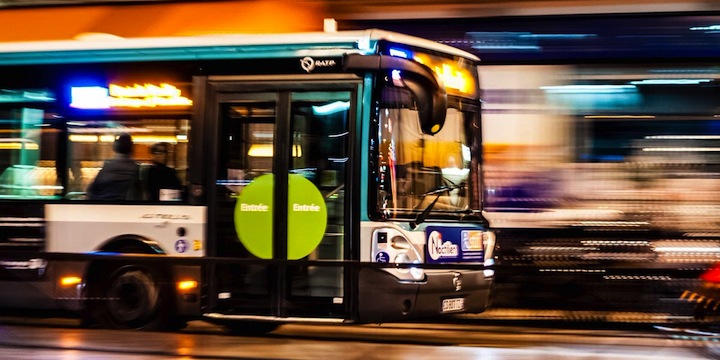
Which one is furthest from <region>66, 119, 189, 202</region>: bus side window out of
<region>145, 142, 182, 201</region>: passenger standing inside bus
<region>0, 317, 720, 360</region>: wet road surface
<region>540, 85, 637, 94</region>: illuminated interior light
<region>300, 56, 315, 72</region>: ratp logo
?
<region>540, 85, 637, 94</region>: illuminated interior light

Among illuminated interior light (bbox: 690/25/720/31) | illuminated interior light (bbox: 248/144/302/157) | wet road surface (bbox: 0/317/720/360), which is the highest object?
illuminated interior light (bbox: 690/25/720/31)

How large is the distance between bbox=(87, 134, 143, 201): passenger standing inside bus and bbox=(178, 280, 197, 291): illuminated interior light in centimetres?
98

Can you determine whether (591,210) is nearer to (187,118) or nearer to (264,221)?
(264,221)

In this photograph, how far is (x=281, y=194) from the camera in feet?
26.2

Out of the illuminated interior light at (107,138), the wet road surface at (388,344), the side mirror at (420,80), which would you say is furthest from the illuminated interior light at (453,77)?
the illuminated interior light at (107,138)

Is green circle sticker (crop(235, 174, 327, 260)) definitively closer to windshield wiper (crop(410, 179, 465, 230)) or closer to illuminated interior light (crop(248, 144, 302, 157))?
illuminated interior light (crop(248, 144, 302, 157))

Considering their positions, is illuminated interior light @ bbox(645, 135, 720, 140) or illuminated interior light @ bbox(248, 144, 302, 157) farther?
illuminated interior light @ bbox(645, 135, 720, 140)

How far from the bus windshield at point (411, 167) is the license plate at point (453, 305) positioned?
33.2 inches

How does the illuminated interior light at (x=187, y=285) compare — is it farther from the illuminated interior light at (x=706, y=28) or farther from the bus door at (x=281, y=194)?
the illuminated interior light at (x=706, y=28)

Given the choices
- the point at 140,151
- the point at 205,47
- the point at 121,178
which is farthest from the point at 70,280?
the point at 205,47

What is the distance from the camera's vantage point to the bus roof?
794 centimetres

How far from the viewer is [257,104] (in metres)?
8.15

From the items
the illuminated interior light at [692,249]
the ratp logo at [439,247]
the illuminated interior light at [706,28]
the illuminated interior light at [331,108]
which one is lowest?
the illuminated interior light at [692,249]

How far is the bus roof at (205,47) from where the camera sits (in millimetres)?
7941
